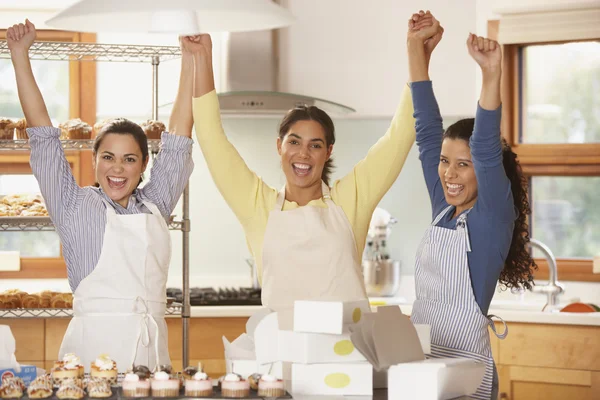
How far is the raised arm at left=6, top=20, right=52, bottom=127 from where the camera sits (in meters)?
2.13

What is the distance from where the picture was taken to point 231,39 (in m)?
3.99

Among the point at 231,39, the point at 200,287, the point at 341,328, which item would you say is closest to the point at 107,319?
the point at 341,328

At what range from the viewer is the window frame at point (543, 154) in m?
3.98

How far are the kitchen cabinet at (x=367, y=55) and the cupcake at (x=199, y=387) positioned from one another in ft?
8.75

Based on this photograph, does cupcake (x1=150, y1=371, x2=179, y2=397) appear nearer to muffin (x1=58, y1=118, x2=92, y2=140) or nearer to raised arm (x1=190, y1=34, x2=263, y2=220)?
raised arm (x1=190, y1=34, x2=263, y2=220)

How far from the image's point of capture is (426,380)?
1.62 m

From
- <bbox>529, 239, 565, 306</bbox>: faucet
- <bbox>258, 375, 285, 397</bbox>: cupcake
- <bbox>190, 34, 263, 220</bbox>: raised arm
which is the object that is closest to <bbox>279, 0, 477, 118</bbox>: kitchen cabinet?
<bbox>529, 239, 565, 306</bbox>: faucet

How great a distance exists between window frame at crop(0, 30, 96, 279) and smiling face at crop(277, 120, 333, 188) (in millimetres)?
1991

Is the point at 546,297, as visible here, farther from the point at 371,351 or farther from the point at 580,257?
the point at 371,351

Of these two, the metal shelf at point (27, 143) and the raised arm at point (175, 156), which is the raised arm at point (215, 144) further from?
the metal shelf at point (27, 143)

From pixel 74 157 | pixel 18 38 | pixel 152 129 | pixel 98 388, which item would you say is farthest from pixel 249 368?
pixel 74 157

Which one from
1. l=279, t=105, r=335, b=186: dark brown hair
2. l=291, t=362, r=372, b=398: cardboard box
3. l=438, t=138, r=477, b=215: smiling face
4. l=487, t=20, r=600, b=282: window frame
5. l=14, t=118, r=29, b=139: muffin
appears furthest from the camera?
l=487, t=20, r=600, b=282: window frame

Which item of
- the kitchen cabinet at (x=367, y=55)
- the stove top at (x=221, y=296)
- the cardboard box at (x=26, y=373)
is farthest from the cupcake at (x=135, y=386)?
the kitchen cabinet at (x=367, y=55)

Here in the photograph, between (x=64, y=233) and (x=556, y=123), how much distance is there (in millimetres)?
2700
